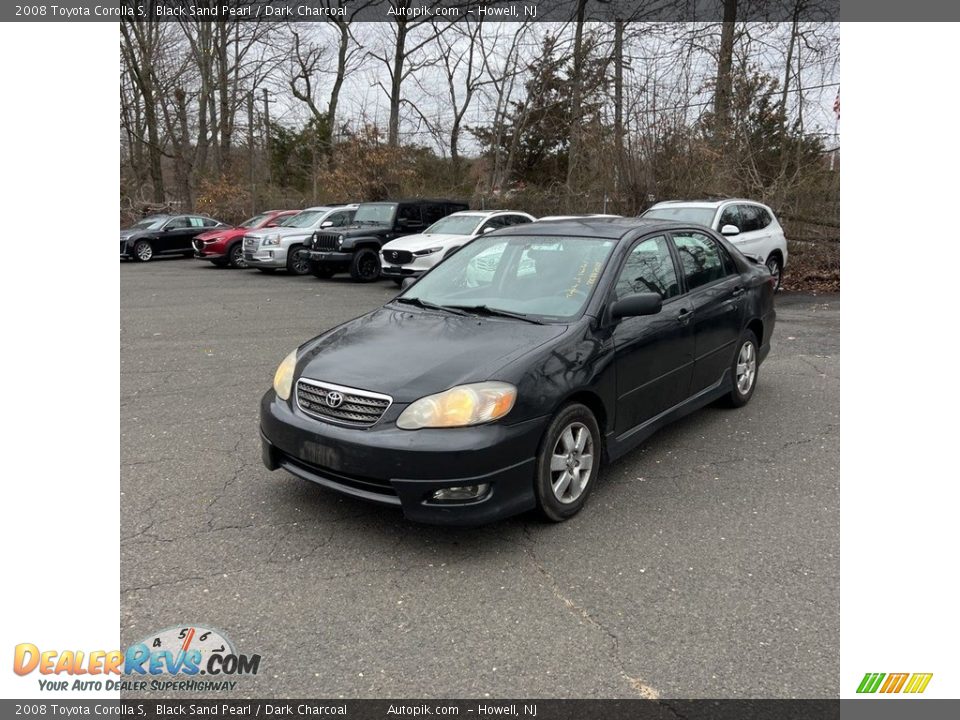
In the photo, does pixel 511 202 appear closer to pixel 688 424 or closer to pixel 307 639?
pixel 688 424

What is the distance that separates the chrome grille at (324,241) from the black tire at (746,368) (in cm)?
1153

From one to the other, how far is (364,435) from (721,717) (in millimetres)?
1931

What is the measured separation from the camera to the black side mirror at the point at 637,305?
416cm

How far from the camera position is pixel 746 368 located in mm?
6020

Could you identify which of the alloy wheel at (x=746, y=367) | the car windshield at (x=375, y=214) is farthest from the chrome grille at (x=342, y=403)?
the car windshield at (x=375, y=214)

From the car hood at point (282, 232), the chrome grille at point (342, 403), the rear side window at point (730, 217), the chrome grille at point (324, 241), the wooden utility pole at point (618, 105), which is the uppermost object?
the wooden utility pole at point (618, 105)

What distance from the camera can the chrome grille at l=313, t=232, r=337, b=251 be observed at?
15984 millimetres

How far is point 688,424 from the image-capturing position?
5.63 m

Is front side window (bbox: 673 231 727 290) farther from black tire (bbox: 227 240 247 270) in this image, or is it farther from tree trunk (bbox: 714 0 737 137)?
black tire (bbox: 227 240 247 270)

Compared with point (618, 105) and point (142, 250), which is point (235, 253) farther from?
point (618, 105)

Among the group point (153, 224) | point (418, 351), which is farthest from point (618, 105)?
point (153, 224)

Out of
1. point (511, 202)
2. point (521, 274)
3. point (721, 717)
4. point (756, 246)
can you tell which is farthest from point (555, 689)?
point (511, 202)

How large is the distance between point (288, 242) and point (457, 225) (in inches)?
199

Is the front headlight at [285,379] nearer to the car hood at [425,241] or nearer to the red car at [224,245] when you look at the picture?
the car hood at [425,241]
